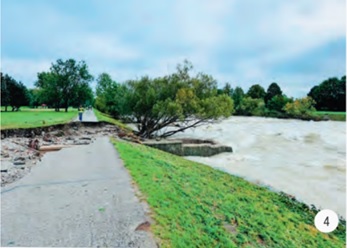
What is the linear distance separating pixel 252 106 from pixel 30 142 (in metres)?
20.8

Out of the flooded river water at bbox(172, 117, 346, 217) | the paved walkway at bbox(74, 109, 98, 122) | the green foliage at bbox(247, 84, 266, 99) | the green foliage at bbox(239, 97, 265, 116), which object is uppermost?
the green foliage at bbox(247, 84, 266, 99)

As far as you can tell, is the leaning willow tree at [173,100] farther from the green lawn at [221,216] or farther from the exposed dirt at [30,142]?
the green lawn at [221,216]

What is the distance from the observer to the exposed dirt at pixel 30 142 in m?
4.75

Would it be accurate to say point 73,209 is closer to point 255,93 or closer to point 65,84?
point 65,84

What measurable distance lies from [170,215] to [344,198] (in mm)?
3367

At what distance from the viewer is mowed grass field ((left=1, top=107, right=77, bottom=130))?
28.9 feet

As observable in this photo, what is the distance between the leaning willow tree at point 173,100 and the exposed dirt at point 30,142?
2.07 m

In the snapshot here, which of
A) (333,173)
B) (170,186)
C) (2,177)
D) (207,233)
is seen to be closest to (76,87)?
(2,177)

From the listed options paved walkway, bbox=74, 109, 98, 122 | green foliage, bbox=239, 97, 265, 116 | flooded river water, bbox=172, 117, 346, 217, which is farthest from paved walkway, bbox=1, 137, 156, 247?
green foliage, bbox=239, 97, 265, 116

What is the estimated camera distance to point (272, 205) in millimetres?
3977

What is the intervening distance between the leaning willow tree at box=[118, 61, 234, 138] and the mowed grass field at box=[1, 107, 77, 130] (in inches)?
132

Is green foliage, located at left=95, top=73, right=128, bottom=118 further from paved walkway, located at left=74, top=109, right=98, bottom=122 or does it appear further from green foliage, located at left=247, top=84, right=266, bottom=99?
green foliage, located at left=247, top=84, right=266, bottom=99

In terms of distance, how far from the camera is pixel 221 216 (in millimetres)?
3088

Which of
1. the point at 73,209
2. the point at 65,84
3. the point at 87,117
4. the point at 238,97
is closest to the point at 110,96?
the point at 87,117
